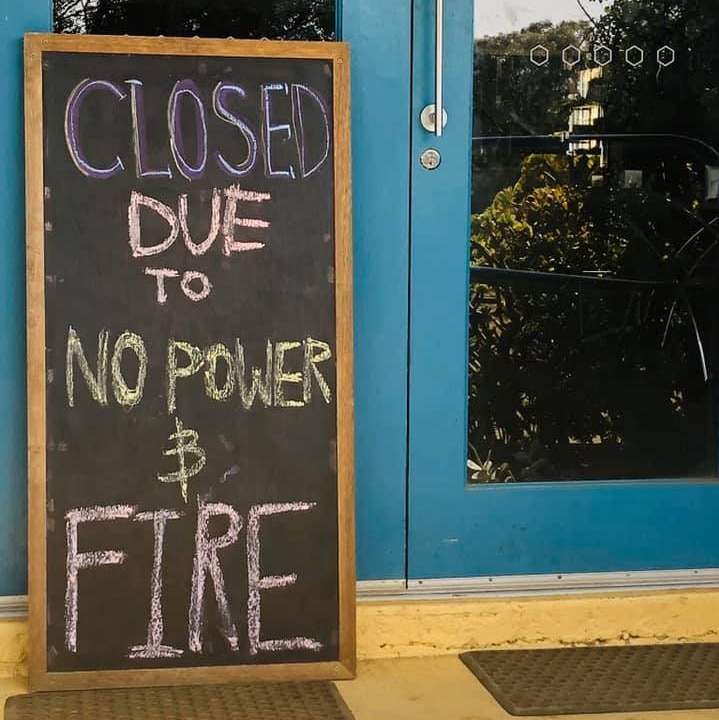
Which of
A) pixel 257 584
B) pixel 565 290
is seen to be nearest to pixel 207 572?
pixel 257 584

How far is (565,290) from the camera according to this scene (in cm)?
341

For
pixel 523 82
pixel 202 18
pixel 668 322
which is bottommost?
pixel 668 322

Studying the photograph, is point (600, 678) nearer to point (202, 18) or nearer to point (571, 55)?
point (571, 55)

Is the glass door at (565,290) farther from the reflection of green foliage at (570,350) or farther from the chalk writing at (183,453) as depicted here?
the chalk writing at (183,453)

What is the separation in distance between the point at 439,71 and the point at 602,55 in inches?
18.8

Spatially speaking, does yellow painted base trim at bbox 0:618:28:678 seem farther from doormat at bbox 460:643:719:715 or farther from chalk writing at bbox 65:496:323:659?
doormat at bbox 460:643:719:715

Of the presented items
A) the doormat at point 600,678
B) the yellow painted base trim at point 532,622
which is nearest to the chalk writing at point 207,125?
the yellow painted base trim at point 532,622

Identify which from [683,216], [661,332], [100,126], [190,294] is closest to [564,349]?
[661,332]

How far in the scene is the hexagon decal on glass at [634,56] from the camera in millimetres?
3346

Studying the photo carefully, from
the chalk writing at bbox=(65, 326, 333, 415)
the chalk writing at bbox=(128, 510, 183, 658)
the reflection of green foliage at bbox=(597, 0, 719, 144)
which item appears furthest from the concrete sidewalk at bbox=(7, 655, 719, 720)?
the reflection of green foliage at bbox=(597, 0, 719, 144)

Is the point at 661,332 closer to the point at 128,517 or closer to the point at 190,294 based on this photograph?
the point at 190,294

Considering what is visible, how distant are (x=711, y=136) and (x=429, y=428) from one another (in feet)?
3.60

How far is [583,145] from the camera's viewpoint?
11.0ft

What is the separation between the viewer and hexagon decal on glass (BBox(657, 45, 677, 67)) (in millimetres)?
3357
